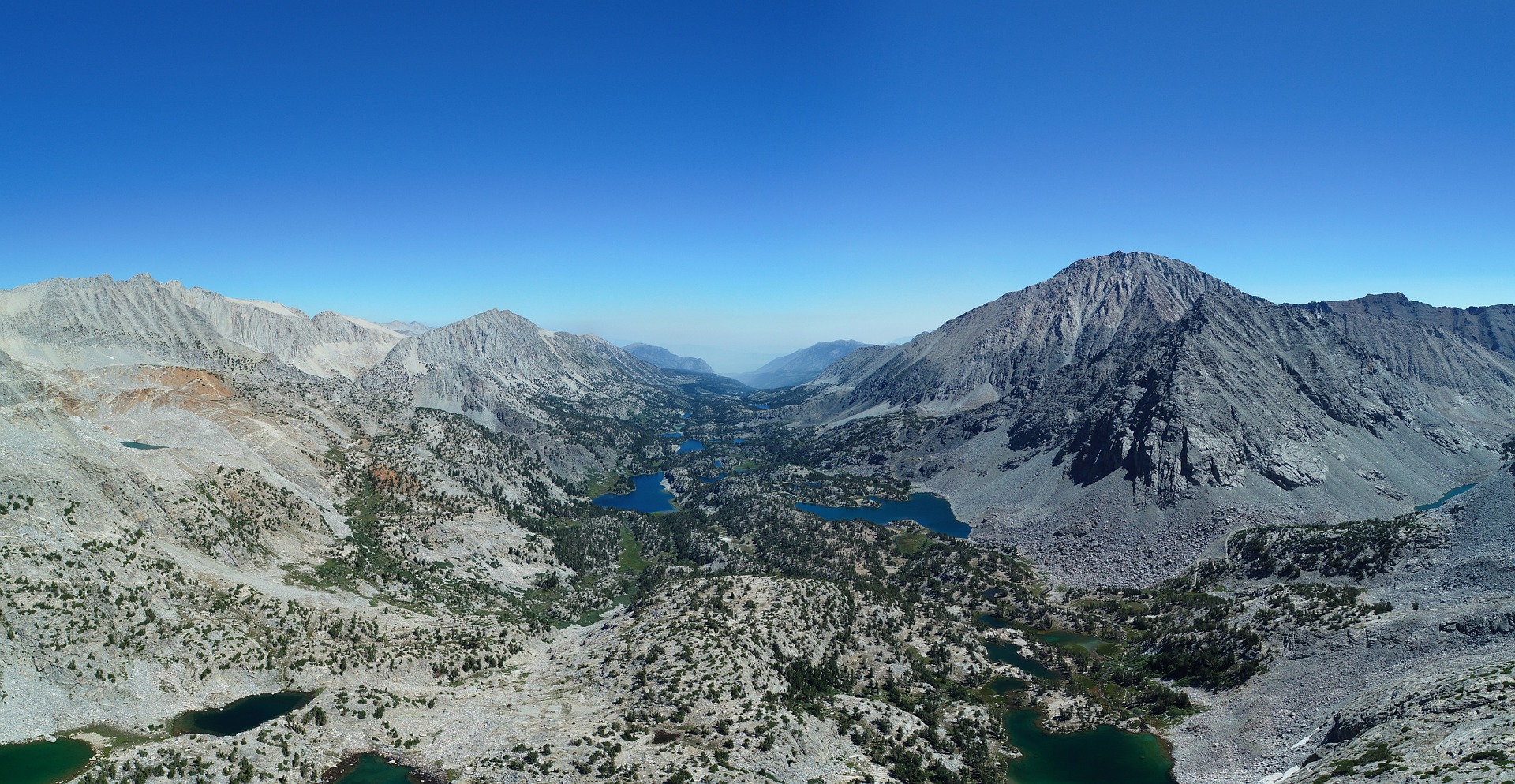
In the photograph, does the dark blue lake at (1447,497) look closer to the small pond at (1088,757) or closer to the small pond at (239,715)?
the small pond at (1088,757)

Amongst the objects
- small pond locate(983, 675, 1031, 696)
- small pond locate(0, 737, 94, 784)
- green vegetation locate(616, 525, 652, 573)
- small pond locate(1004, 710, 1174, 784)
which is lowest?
small pond locate(1004, 710, 1174, 784)

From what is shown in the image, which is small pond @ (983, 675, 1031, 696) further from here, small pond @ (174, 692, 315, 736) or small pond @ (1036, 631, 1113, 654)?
small pond @ (174, 692, 315, 736)

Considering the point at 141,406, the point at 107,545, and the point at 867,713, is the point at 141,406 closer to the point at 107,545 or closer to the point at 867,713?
the point at 107,545

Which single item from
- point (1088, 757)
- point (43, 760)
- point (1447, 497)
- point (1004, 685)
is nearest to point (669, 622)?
point (1004, 685)

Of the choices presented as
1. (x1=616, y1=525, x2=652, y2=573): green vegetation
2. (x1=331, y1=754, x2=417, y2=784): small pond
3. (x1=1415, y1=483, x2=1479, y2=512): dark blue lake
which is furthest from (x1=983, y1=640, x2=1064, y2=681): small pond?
(x1=1415, y1=483, x2=1479, y2=512): dark blue lake

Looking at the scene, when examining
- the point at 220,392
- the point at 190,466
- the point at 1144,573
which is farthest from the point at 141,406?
the point at 1144,573

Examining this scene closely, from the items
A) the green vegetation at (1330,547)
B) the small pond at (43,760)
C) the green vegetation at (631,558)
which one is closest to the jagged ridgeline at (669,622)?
the small pond at (43,760)
